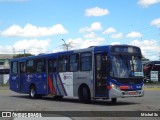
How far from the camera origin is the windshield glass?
20203mm

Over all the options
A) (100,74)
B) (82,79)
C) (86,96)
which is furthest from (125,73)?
(82,79)

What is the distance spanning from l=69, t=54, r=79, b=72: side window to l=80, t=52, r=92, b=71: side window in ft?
1.56

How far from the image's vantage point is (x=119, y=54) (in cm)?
2055

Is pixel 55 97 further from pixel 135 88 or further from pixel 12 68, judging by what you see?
pixel 135 88

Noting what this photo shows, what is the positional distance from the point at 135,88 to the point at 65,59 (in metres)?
5.11

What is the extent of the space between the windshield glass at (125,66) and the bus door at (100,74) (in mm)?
520

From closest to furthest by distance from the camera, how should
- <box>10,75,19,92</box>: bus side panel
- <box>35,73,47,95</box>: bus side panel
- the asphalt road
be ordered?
the asphalt road < <box>35,73,47,95</box>: bus side panel < <box>10,75,19,92</box>: bus side panel

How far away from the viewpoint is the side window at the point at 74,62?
22.7 m

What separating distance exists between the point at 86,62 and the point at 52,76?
416 centimetres

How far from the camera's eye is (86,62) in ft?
71.5

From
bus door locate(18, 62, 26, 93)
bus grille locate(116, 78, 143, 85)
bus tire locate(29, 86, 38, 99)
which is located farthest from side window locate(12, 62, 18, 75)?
bus grille locate(116, 78, 143, 85)

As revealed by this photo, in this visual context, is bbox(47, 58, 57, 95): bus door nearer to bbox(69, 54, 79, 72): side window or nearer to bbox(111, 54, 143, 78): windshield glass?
bbox(69, 54, 79, 72): side window

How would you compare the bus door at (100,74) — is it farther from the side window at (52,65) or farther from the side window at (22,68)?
the side window at (22,68)

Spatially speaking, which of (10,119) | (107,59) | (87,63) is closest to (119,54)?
(107,59)
